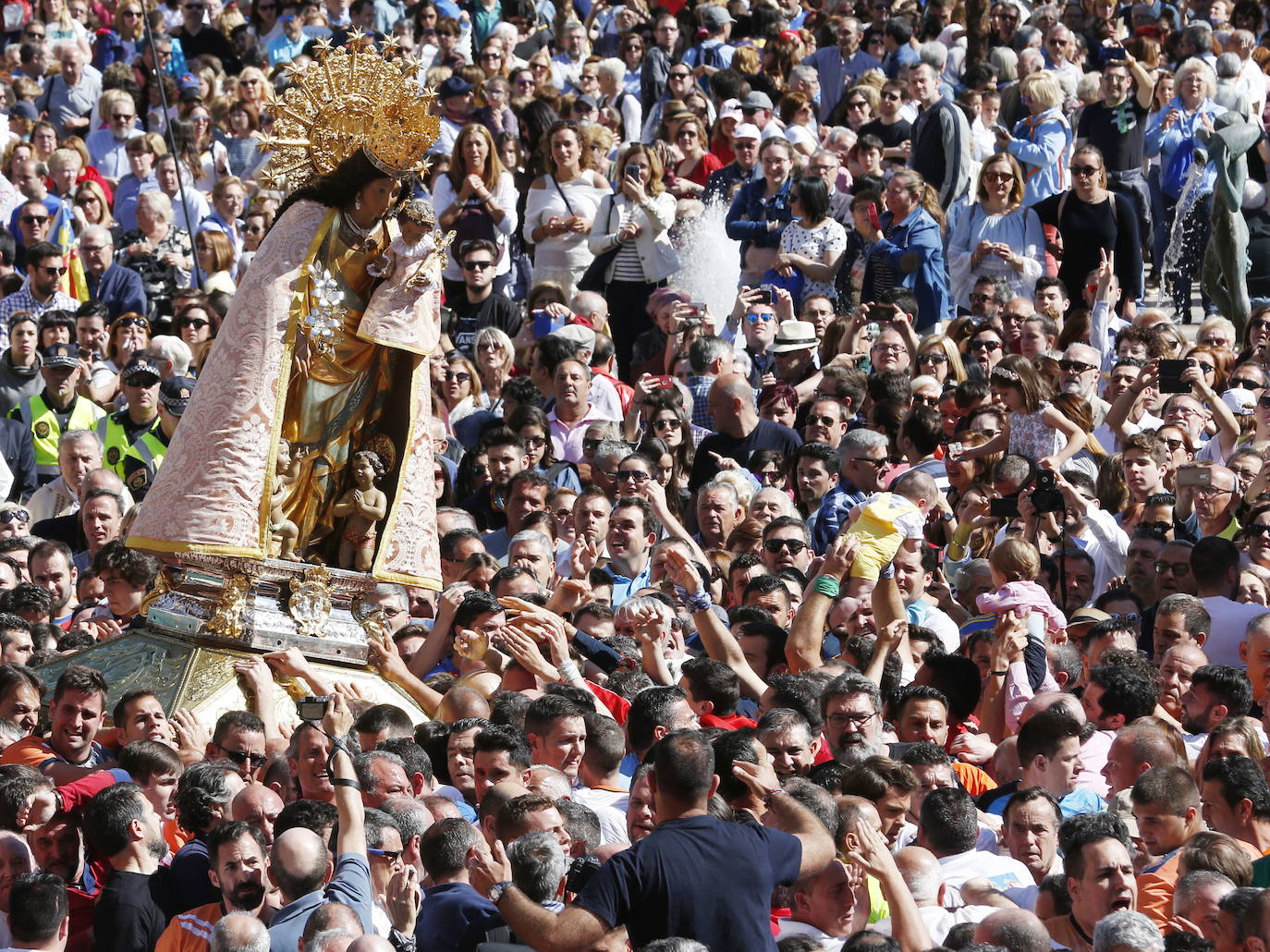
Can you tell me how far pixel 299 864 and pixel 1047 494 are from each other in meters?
5.26

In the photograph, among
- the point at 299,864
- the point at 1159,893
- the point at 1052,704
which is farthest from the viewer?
the point at 1052,704

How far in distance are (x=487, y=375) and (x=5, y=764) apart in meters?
6.87

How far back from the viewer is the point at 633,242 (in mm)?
16828

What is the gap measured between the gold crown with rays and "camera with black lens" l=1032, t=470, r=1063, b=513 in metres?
3.33

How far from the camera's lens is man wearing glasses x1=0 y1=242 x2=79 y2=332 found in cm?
1664

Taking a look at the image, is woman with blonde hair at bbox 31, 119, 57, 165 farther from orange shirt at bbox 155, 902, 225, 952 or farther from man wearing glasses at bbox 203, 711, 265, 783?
orange shirt at bbox 155, 902, 225, 952

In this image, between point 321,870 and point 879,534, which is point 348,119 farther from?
point 321,870

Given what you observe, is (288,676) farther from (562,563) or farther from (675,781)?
(675,781)

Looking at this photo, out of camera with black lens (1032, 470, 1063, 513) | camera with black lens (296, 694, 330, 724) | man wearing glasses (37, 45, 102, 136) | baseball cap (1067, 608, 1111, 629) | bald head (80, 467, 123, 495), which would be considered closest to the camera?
camera with black lens (296, 694, 330, 724)

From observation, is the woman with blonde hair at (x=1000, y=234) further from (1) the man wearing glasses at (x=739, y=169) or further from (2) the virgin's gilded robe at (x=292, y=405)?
(2) the virgin's gilded robe at (x=292, y=405)

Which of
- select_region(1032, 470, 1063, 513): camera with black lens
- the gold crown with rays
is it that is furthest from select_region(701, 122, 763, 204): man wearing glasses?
the gold crown with rays

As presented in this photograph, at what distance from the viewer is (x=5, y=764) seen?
893cm

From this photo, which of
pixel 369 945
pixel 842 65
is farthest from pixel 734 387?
pixel 842 65

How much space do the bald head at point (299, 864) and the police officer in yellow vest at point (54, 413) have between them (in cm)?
780
